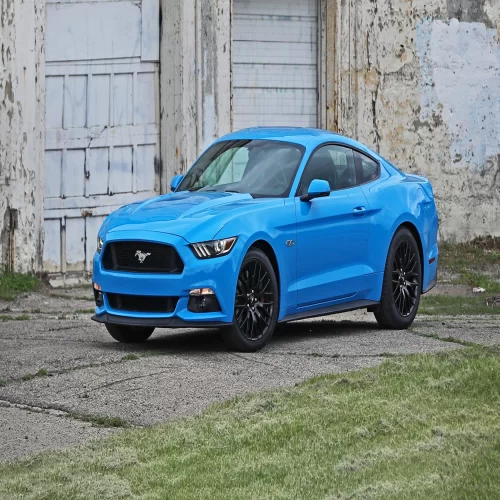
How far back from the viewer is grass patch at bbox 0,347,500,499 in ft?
18.3

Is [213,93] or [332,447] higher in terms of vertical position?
[213,93]

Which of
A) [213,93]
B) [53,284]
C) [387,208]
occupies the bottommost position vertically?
[53,284]

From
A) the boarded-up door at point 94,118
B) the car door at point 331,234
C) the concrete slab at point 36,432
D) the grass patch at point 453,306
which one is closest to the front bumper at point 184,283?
the car door at point 331,234

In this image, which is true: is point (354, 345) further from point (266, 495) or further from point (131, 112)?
point (131, 112)

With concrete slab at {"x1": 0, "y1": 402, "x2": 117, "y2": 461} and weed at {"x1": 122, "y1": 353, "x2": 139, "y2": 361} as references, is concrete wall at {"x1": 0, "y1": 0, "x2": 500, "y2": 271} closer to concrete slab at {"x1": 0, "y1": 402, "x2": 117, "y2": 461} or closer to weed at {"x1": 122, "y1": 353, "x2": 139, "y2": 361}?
weed at {"x1": 122, "y1": 353, "x2": 139, "y2": 361}

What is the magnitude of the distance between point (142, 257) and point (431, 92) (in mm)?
9115

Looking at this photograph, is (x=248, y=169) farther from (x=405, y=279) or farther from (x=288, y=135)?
(x=405, y=279)

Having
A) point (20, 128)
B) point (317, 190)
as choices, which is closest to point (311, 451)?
point (317, 190)

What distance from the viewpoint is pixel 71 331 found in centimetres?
1092

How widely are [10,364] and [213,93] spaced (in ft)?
24.5

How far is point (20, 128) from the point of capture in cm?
1413

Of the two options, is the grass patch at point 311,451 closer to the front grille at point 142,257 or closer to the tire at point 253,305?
the tire at point 253,305

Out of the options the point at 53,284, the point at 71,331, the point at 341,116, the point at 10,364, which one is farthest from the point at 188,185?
the point at 341,116

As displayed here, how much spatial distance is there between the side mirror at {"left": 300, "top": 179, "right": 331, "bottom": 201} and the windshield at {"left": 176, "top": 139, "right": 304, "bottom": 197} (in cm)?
16
